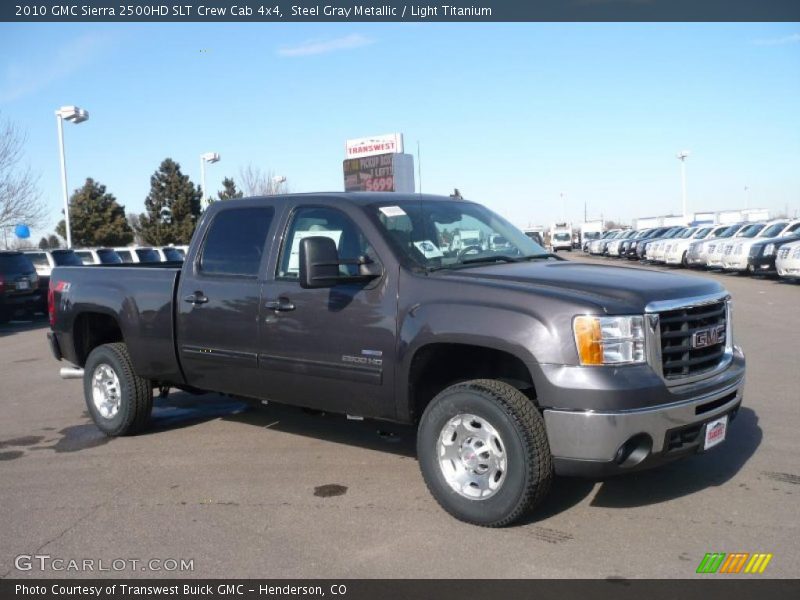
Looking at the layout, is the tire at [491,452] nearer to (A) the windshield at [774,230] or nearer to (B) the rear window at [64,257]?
(B) the rear window at [64,257]

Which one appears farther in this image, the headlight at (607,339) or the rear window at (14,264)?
the rear window at (14,264)

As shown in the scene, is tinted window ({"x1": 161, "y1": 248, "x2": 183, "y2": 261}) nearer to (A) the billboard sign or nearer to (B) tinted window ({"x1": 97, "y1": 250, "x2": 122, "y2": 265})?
(B) tinted window ({"x1": 97, "y1": 250, "x2": 122, "y2": 265})

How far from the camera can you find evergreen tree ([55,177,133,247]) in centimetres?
5031

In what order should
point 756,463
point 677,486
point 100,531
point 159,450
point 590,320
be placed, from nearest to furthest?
point 590,320 → point 100,531 → point 677,486 → point 756,463 → point 159,450

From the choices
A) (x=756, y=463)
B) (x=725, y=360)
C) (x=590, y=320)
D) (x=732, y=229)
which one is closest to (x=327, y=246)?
(x=590, y=320)

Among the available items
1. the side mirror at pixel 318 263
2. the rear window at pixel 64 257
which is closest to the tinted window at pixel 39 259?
the rear window at pixel 64 257

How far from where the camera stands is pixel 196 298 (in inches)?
240

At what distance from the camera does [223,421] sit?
7566mm

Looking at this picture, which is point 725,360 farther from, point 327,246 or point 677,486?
point 327,246

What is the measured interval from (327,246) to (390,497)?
1.70 meters

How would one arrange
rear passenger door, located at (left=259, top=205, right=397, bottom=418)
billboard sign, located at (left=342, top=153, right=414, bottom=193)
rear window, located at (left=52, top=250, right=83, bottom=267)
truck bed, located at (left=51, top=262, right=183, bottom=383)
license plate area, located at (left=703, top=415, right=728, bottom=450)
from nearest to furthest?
license plate area, located at (left=703, top=415, right=728, bottom=450)
rear passenger door, located at (left=259, top=205, right=397, bottom=418)
truck bed, located at (left=51, top=262, right=183, bottom=383)
rear window, located at (left=52, top=250, right=83, bottom=267)
billboard sign, located at (left=342, top=153, right=414, bottom=193)

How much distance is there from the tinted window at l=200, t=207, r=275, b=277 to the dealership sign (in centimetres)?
2504

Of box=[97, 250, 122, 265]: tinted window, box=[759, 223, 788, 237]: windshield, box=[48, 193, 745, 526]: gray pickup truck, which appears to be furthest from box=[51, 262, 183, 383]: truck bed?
box=[759, 223, 788, 237]: windshield

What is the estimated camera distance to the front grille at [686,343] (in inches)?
172
